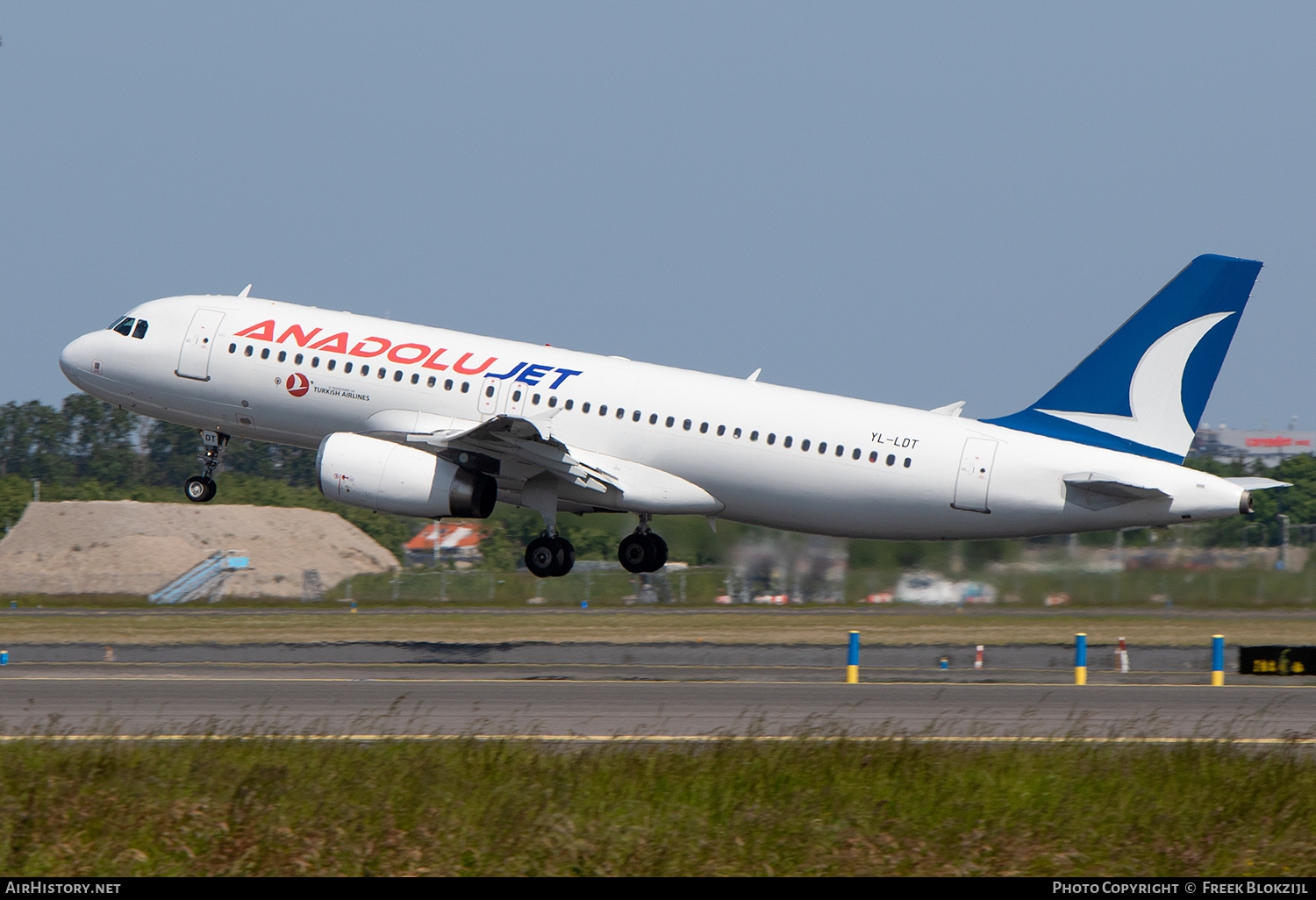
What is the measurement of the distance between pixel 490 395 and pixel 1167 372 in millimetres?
15398

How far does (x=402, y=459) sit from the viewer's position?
32.4 meters

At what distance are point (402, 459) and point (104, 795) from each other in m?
18.0

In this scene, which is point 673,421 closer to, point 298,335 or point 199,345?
point 298,335

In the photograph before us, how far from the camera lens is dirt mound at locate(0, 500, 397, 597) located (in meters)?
67.8

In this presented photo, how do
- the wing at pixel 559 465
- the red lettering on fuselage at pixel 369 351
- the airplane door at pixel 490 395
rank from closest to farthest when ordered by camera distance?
1. the wing at pixel 559 465
2. the airplane door at pixel 490 395
3. the red lettering on fuselage at pixel 369 351

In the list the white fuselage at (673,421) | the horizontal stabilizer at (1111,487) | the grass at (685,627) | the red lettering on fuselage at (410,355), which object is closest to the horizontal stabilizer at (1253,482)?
the white fuselage at (673,421)

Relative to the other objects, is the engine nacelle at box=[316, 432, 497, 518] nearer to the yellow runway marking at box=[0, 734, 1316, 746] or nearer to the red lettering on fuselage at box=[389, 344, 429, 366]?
the red lettering on fuselage at box=[389, 344, 429, 366]

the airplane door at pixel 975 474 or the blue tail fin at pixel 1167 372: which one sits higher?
the blue tail fin at pixel 1167 372

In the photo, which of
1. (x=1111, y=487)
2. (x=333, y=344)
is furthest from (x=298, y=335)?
(x=1111, y=487)

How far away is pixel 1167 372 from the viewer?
32.2m

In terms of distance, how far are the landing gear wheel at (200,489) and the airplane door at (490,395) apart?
779 centimetres

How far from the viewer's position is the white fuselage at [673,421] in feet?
104

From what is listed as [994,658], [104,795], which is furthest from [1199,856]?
[994,658]

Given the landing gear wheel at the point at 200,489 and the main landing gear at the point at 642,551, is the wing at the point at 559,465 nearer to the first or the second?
the main landing gear at the point at 642,551
